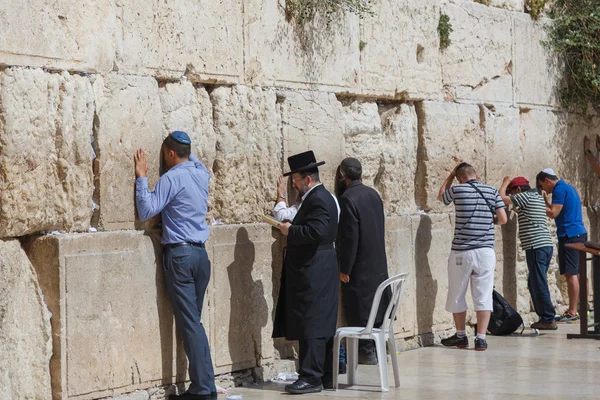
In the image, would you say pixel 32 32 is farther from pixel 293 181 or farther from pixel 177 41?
pixel 293 181

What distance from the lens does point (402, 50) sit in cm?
1029

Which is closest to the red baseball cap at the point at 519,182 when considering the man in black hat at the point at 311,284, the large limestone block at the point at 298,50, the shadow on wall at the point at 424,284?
the shadow on wall at the point at 424,284

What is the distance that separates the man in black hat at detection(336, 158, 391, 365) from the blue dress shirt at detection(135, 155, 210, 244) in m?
1.71

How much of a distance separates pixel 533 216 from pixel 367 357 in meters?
3.03

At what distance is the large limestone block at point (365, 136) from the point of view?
382 inches

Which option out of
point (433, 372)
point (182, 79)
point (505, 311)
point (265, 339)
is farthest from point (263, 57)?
point (505, 311)

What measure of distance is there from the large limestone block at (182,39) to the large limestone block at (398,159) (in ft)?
7.42

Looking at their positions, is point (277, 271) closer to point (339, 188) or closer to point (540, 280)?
point (339, 188)

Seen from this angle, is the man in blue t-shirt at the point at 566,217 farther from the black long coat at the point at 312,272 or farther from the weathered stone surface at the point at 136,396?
the weathered stone surface at the point at 136,396

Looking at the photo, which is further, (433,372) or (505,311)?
(505,311)

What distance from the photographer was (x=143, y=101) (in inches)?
297

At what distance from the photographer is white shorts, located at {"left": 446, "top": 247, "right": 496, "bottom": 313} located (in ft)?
33.1

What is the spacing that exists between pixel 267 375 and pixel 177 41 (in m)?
2.73

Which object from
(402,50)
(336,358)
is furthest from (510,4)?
(336,358)
